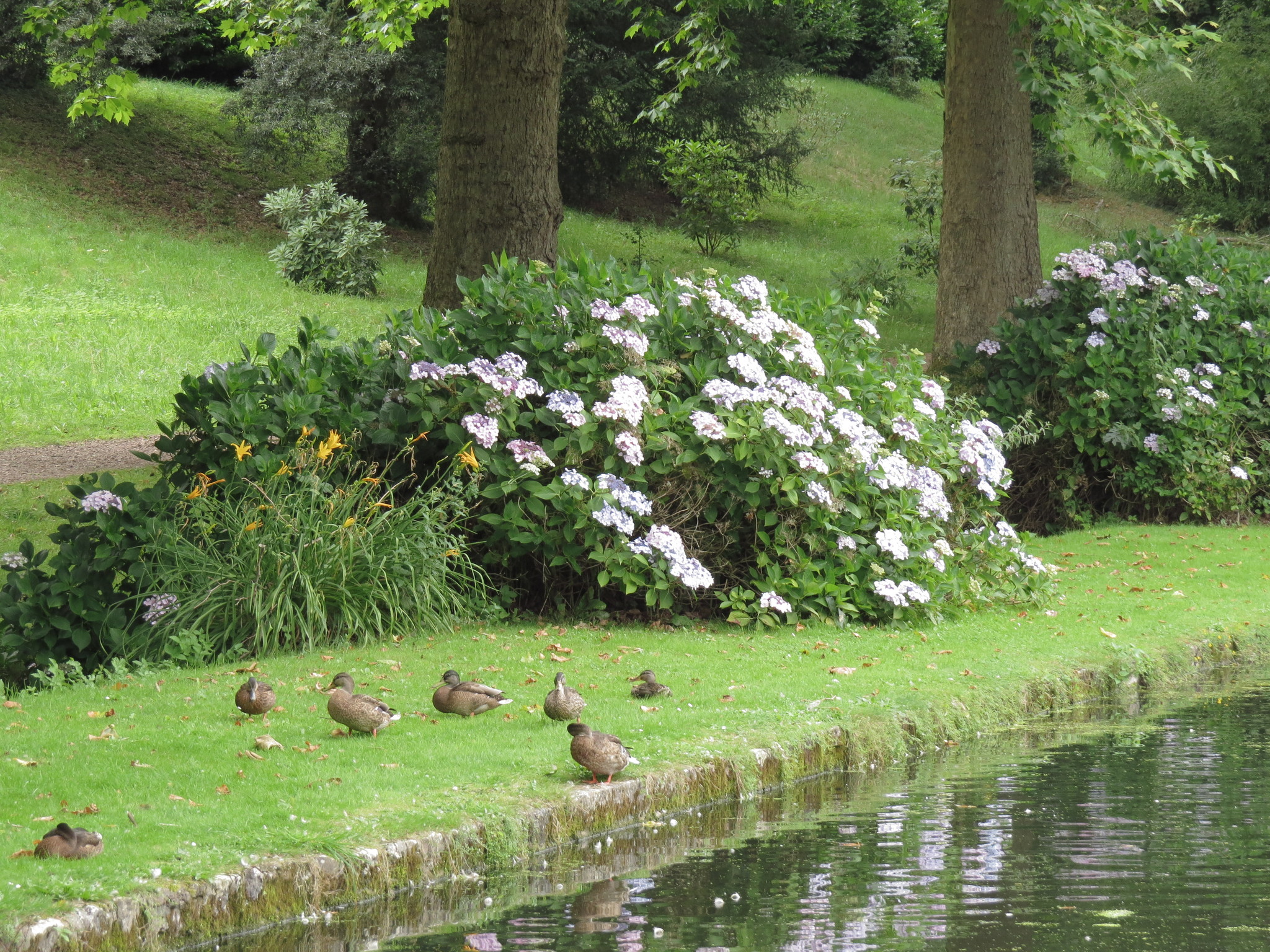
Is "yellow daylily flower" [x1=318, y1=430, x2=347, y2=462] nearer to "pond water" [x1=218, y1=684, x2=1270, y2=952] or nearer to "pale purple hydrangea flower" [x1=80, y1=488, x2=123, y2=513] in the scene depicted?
"pale purple hydrangea flower" [x1=80, y1=488, x2=123, y2=513]

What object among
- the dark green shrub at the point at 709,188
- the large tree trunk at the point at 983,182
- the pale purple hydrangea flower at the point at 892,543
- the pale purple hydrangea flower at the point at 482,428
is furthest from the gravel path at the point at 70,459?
the dark green shrub at the point at 709,188

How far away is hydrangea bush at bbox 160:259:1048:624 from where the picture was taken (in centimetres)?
838

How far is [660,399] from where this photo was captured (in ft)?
28.9

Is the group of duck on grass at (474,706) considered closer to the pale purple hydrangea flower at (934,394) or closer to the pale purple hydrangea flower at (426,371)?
the pale purple hydrangea flower at (426,371)

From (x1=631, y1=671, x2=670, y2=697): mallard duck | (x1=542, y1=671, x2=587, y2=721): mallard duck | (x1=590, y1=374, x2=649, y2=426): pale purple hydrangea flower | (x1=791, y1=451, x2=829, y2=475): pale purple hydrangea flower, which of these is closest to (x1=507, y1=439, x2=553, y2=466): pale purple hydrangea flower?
(x1=590, y1=374, x2=649, y2=426): pale purple hydrangea flower

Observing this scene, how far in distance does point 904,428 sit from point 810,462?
1.24 metres

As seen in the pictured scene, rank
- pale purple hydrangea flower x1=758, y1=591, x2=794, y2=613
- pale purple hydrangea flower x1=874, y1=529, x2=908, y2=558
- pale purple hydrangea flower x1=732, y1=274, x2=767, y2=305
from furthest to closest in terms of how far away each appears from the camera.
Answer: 1. pale purple hydrangea flower x1=732, y1=274, x2=767, y2=305
2. pale purple hydrangea flower x1=874, y1=529, x2=908, y2=558
3. pale purple hydrangea flower x1=758, y1=591, x2=794, y2=613

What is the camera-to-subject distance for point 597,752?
5.20 meters

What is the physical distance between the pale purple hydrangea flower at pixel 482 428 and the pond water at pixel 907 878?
128 inches

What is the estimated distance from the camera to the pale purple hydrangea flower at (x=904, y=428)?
9445 mm

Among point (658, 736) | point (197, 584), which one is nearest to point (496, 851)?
point (658, 736)

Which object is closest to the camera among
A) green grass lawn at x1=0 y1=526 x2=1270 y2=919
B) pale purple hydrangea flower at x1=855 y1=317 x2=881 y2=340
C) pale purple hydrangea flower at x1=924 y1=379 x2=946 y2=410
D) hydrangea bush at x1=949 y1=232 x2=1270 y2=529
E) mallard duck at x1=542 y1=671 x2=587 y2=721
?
green grass lawn at x1=0 y1=526 x2=1270 y2=919

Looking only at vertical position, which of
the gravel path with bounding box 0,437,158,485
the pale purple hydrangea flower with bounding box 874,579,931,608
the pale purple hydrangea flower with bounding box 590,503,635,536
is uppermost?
the pale purple hydrangea flower with bounding box 590,503,635,536

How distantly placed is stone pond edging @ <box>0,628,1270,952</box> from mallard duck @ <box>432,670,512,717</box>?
1.10 metres
